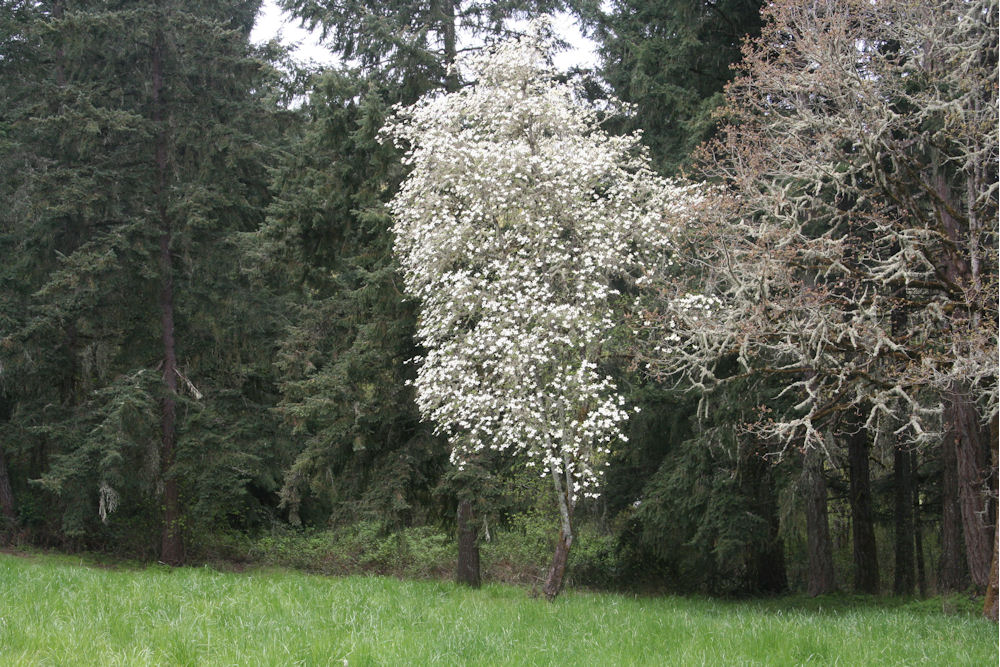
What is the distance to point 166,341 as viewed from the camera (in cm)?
1916

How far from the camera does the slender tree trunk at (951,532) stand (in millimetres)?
14125

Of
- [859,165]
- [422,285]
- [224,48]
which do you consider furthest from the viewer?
[224,48]

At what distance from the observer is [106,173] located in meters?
18.2

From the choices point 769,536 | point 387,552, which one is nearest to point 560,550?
point 769,536

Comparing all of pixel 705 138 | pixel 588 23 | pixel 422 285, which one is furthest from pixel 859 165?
pixel 588 23

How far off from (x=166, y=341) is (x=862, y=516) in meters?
16.2

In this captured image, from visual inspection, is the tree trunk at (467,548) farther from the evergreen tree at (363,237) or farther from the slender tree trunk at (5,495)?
the slender tree trunk at (5,495)

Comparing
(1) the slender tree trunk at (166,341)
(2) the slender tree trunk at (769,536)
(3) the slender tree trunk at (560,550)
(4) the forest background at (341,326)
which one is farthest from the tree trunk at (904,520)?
(1) the slender tree trunk at (166,341)

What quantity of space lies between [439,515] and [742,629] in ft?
30.7

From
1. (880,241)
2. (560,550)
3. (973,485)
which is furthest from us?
(560,550)

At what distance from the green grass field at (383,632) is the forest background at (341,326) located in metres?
3.33

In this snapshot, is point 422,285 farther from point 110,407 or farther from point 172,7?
point 172,7

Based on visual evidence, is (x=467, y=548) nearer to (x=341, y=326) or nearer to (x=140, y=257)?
(x=341, y=326)

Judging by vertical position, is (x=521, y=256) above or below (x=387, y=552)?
above
